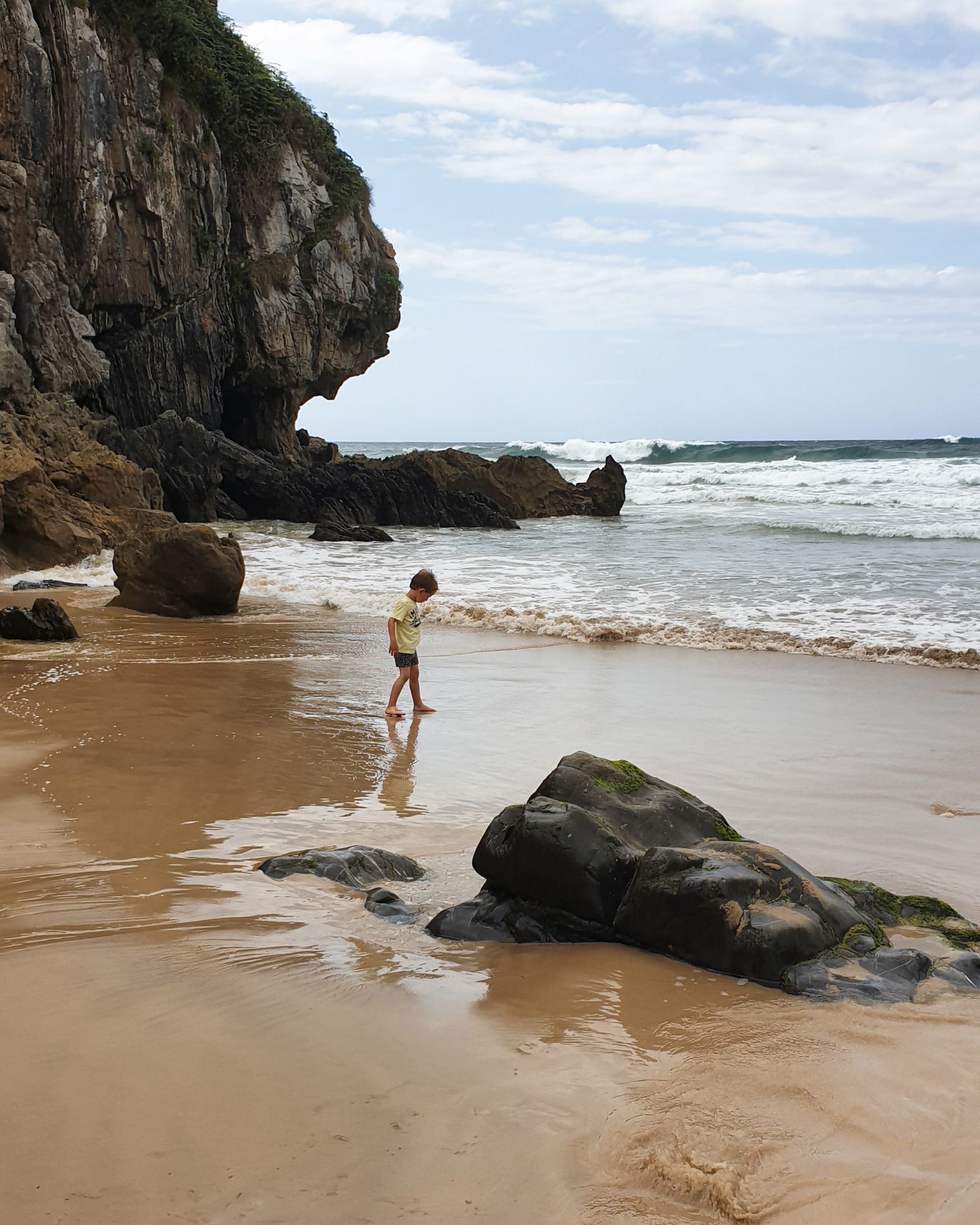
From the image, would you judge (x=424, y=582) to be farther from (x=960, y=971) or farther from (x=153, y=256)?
(x=153, y=256)

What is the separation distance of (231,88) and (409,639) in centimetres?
2475

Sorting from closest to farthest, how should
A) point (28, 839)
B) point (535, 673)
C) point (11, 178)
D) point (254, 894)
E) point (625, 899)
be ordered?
1. point (625, 899)
2. point (254, 894)
3. point (28, 839)
4. point (535, 673)
5. point (11, 178)

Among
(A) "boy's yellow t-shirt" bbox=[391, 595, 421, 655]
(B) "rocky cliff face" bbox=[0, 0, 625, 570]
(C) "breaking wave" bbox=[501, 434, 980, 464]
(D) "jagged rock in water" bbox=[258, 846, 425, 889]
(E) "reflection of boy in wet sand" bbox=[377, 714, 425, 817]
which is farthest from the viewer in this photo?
(C) "breaking wave" bbox=[501, 434, 980, 464]

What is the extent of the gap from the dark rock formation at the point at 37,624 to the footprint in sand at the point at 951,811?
6806mm

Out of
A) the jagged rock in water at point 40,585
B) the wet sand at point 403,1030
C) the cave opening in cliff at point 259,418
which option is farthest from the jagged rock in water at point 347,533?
the wet sand at point 403,1030

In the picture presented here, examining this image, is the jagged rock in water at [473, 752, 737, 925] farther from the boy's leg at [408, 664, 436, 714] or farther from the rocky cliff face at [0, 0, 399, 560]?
the rocky cliff face at [0, 0, 399, 560]

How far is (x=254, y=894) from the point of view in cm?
348

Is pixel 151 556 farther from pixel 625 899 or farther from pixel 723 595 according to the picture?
pixel 625 899

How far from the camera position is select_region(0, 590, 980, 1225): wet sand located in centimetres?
195

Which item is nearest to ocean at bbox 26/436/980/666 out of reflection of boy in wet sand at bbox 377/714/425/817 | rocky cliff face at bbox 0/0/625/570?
rocky cliff face at bbox 0/0/625/570

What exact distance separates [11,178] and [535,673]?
53.9 feet

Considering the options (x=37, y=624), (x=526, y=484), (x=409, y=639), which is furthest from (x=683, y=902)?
(x=526, y=484)

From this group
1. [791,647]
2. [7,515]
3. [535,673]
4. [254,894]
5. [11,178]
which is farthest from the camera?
[11,178]

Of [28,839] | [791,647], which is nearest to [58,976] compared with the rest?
[28,839]
